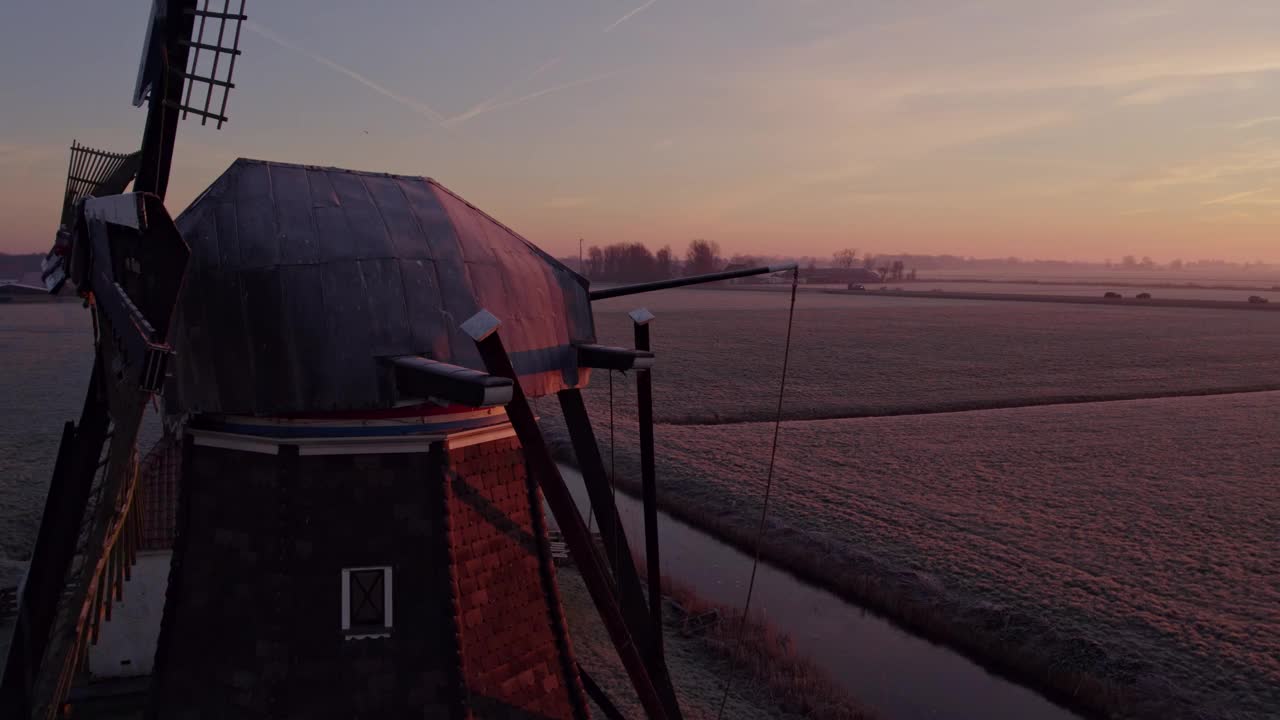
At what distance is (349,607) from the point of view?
8.94 meters

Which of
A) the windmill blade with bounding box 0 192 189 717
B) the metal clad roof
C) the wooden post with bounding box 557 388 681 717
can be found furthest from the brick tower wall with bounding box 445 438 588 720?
the windmill blade with bounding box 0 192 189 717

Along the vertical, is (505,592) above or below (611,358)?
below

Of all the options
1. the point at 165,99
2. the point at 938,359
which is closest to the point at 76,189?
the point at 165,99

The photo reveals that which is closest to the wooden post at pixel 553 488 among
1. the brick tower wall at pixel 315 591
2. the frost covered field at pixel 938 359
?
the brick tower wall at pixel 315 591

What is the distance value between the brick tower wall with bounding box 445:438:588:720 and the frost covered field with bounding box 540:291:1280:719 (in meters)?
12.3

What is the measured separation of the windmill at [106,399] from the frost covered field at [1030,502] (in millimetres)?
17129

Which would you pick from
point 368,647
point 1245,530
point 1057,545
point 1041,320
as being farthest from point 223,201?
point 1041,320

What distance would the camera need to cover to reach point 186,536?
922cm

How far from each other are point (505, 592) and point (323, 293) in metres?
4.04

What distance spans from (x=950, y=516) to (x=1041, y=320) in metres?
83.5

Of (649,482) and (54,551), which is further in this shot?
(649,482)

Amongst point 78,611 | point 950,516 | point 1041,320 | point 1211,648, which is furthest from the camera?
point 1041,320

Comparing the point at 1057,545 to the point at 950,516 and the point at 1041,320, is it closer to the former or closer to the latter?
the point at 950,516

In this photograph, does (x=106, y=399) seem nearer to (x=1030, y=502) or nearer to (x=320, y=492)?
(x=320, y=492)
